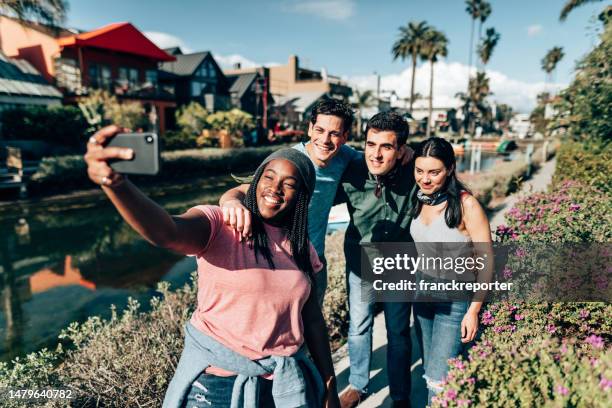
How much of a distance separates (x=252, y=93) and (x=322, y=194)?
40882 millimetres

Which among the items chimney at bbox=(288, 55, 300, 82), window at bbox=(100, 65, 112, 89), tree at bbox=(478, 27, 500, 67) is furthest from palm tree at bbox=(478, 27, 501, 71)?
window at bbox=(100, 65, 112, 89)

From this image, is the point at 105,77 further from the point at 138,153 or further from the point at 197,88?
the point at 138,153

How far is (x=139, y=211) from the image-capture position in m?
1.36

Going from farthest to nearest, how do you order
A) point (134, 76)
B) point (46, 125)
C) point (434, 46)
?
1. point (434, 46)
2. point (134, 76)
3. point (46, 125)

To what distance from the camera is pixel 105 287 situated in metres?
7.70

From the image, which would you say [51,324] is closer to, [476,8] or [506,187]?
[506,187]

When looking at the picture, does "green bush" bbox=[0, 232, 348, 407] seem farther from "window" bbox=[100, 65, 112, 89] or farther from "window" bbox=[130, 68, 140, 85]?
"window" bbox=[130, 68, 140, 85]

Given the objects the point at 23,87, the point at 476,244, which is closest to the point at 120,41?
the point at 23,87

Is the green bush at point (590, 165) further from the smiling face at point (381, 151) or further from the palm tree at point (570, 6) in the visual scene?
the palm tree at point (570, 6)

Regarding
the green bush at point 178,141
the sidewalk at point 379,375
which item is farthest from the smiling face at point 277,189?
the green bush at point 178,141

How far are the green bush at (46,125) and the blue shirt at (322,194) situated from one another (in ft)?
74.4

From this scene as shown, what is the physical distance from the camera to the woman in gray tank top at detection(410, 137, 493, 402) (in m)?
2.74

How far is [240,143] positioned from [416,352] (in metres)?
27.0

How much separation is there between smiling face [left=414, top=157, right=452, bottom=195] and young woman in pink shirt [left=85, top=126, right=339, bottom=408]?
115cm
